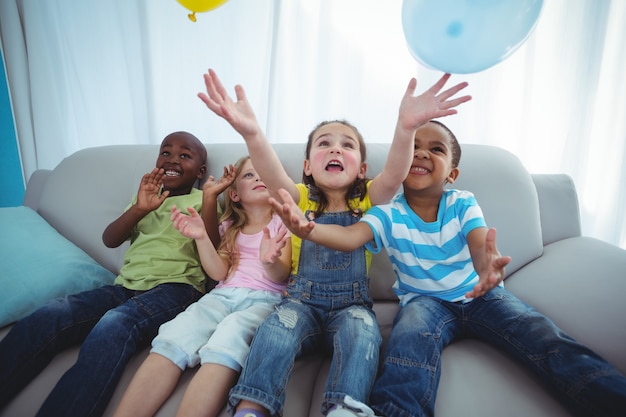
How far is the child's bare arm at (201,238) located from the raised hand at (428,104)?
2.23 feet

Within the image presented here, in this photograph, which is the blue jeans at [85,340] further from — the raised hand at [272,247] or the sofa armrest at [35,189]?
the sofa armrest at [35,189]

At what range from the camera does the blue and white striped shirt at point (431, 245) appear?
1004 mm

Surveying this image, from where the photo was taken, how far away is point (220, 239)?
125 cm

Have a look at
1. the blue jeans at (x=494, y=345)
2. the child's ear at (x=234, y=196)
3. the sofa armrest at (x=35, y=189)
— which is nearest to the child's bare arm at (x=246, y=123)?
the child's ear at (x=234, y=196)

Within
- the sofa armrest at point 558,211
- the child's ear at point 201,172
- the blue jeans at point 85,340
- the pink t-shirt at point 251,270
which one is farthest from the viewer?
the child's ear at point 201,172

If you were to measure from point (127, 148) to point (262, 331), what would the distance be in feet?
3.84

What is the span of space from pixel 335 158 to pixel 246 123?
0.31 m

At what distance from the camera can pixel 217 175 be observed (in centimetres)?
137

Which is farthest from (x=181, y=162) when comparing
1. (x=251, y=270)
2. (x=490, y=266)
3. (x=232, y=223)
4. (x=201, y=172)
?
(x=490, y=266)

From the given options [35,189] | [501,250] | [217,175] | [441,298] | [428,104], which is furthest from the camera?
[35,189]

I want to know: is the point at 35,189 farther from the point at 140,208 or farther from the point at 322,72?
the point at 322,72

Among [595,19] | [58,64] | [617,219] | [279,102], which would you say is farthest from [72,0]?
[617,219]

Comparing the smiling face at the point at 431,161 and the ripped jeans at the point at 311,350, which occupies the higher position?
the smiling face at the point at 431,161

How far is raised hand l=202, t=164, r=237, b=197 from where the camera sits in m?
1.20
